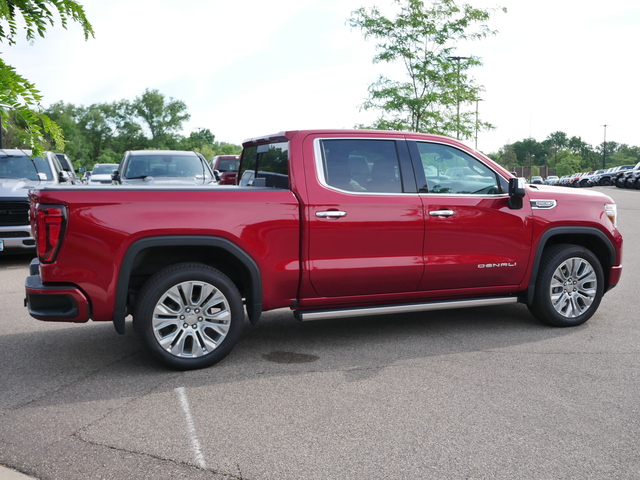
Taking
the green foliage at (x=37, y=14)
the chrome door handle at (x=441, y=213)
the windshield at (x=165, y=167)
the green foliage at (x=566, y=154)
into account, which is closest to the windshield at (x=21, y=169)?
the windshield at (x=165, y=167)

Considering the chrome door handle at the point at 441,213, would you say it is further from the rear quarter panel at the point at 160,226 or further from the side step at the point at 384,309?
the rear quarter panel at the point at 160,226

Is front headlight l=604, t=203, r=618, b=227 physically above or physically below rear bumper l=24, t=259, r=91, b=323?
above

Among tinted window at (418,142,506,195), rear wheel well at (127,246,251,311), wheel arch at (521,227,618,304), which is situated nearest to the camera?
rear wheel well at (127,246,251,311)

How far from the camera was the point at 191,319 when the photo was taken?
4840 mm

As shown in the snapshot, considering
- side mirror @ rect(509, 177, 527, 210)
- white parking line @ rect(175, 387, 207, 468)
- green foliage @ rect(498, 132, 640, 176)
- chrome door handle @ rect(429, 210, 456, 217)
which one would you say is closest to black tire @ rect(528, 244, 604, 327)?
side mirror @ rect(509, 177, 527, 210)

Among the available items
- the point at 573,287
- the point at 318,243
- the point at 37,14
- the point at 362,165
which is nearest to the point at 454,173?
the point at 362,165

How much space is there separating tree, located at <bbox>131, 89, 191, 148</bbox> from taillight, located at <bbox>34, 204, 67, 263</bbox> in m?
102

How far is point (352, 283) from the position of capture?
5348mm

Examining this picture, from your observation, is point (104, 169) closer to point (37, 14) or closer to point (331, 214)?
point (331, 214)

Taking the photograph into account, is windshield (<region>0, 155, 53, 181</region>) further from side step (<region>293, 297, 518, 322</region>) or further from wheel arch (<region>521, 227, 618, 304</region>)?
wheel arch (<region>521, 227, 618, 304</region>)

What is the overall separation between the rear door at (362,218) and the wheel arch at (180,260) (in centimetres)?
50

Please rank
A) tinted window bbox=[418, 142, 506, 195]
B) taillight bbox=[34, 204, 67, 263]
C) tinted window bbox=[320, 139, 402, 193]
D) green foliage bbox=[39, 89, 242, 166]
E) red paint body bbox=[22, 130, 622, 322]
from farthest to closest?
green foliage bbox=[39, 89, 242, 166] → tinted window bbox=[418, 142, 506, 195] → tinted window bbox=[320, 139, 402, 193] → red paint body bbox=[22, 130, 622, 322] → taillight bbox=[34, 204, 67, 263]

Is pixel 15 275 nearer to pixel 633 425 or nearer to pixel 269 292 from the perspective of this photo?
pixel 269 292

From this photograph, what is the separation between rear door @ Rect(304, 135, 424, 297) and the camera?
17.1 feet
